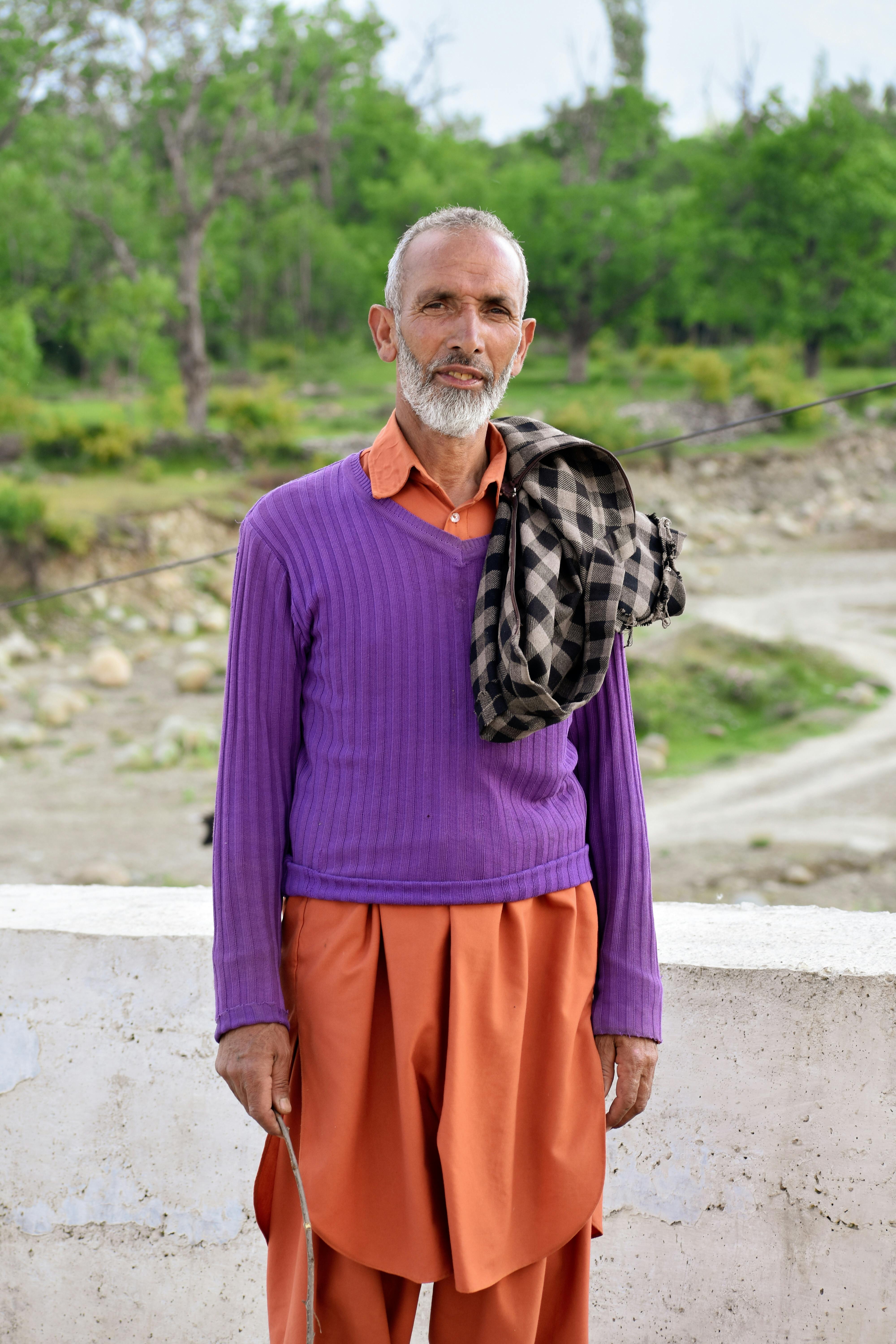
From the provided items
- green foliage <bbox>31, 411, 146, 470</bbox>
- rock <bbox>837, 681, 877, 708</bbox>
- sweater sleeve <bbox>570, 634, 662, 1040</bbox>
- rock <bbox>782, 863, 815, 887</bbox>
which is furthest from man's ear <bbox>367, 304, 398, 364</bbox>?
green foliage <bbox>31, 411, 146, 470</bbox>

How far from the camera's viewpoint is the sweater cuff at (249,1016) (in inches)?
47.6

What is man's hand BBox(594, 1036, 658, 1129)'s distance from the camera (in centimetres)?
132

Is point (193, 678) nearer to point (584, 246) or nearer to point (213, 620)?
point (213, 620)

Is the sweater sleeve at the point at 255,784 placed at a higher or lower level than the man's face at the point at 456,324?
lower

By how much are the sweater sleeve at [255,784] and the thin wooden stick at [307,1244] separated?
12 cm

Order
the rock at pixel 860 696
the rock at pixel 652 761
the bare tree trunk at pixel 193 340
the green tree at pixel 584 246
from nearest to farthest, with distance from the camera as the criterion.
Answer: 1. the rock at pixel 652 761
2. the rock at pixel 860 696
3. the bare tree trunk at pixel 193 340
4. the green tree at pixel 584 246

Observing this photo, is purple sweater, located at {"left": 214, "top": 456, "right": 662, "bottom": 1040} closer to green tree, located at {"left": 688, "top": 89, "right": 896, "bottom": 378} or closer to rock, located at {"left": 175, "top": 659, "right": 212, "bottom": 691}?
rock, located at {"left": 175, "top": 659, "right": 212, "bottom": 691}

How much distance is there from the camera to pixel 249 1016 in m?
1.21

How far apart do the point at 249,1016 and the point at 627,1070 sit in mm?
446

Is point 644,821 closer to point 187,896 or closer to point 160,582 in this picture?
point 187,896

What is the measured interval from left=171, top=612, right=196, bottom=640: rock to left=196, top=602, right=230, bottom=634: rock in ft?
0.31

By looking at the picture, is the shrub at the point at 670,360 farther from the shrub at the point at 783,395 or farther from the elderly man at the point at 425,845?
the elderly man at the point at 425,845

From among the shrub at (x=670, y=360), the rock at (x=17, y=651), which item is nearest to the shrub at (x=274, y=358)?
the shrub at (x=670, y=360)

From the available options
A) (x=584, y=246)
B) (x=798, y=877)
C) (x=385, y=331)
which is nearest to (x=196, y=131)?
(x=584, y=246)
